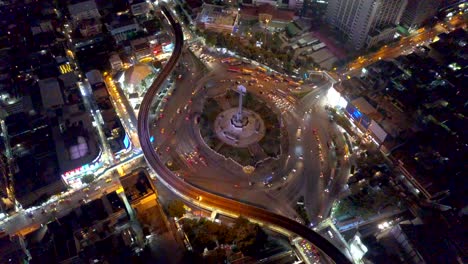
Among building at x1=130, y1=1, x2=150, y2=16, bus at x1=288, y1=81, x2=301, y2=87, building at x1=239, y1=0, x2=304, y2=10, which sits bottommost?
bus at x1=288, y1=81, x2=301, y2=87

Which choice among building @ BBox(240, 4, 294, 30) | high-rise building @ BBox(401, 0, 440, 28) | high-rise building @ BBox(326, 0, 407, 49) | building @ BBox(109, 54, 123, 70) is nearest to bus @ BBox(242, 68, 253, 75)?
building @ BBox(240, 4, 294, 30)

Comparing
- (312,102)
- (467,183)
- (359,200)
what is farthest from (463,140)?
(312,102)

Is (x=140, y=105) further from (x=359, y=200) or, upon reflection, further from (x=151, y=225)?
(x=359, y=200)

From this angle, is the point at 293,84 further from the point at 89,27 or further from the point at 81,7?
the point at 81,7

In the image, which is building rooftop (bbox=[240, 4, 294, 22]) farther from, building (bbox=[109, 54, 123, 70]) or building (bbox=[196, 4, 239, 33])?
building (bbox=[109, 54, 123, 70])

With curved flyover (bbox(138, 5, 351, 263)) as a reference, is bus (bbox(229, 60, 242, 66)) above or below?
above

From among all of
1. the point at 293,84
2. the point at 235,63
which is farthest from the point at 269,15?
the point at 293,84
